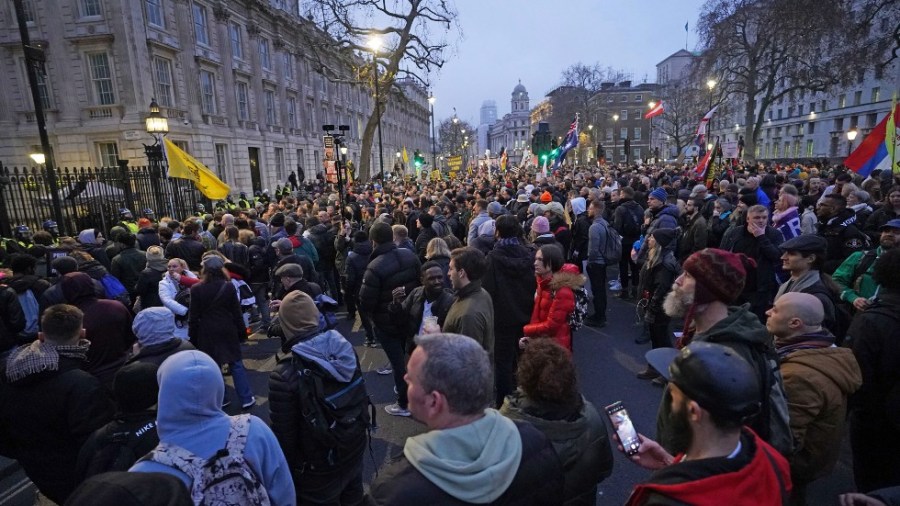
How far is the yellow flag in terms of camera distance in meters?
10.5

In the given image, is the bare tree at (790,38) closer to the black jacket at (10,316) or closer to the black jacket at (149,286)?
the black jacket at (149,286)

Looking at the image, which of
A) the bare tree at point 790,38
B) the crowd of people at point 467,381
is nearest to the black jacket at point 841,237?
the crowd of people at point 467,381

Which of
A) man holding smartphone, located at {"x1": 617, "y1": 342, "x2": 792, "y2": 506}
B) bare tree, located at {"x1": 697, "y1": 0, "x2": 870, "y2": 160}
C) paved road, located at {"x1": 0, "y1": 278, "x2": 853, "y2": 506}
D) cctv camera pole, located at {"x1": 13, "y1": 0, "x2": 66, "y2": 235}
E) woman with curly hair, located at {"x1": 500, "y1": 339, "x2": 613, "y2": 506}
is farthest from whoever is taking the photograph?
bare tree, located at {"x1": 697, "y1": 0, "x2": 870, "y2": 160}

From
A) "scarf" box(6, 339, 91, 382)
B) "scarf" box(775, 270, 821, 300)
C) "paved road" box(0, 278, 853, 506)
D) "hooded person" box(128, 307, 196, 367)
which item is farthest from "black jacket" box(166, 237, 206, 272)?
"scarf" box(775, 270, 821, 300)

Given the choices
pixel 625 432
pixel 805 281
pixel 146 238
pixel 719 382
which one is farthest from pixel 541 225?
pixel 146 238

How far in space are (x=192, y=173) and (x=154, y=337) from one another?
340 inches

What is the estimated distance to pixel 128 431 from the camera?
221 cm

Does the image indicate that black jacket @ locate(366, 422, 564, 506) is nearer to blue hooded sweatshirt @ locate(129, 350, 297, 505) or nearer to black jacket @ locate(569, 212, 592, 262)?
blue hooded sweatshirt @ locate(129, 350, 297, 505)

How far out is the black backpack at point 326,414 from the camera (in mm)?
2717

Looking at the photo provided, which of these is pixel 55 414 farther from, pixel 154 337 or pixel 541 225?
pixel 541 225

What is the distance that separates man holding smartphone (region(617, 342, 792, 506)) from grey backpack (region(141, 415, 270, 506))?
1.54 metres

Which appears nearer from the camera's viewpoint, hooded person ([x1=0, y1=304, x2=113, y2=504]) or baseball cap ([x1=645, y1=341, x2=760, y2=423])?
baseball cap ([x1=645, y1=341, x2=760, y2=423])

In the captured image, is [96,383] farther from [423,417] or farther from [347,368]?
[423,417]

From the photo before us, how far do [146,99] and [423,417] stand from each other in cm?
2555
